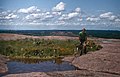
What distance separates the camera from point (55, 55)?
26969mm

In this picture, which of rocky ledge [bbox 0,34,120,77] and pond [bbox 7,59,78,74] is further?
pond [bbox 7,59,78,74]

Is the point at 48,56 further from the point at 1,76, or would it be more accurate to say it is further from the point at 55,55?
the point at 1,76

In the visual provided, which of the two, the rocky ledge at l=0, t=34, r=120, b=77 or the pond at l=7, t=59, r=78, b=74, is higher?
the rocky ledge at l=0, t=34, r=120, b=77

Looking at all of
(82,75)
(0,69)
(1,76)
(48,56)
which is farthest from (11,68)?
(48,56)

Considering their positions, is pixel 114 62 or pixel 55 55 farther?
pixel 55 55

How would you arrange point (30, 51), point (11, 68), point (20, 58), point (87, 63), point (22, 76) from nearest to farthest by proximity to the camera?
point (22, 76) → point (11, 68) → point (87, 63) → point (20, 58) → point (30, 51)

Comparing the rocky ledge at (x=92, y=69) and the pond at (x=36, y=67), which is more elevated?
the rocky ledge at (x=92, y=69)

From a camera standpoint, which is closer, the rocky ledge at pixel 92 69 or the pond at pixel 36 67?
the rocky ledge at pixel 92 69

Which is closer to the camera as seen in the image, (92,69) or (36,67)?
(92,69)

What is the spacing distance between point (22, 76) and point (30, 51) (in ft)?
39.7

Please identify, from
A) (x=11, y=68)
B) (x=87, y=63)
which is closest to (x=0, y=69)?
(x=11, y=68)

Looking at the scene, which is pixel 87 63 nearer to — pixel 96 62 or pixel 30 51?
pixel 96 62

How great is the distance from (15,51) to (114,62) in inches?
468

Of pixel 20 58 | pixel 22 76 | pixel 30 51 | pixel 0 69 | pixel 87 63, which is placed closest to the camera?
pixel 22 76
